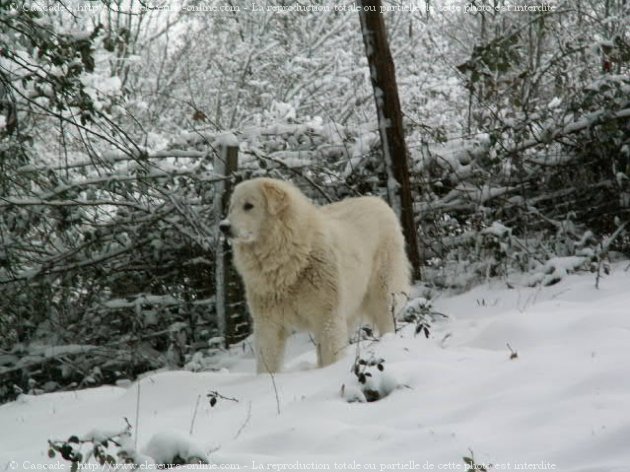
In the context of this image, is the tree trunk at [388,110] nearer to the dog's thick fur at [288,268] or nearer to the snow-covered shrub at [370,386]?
the dog's thick fur at [288,268]

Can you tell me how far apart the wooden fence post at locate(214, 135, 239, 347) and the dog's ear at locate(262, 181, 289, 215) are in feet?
7.90

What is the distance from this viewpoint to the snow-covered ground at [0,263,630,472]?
10.4 ft

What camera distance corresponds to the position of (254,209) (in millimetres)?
6180

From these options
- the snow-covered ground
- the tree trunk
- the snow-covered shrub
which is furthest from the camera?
the tree trunk

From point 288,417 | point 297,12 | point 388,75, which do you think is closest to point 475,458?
point 288,417

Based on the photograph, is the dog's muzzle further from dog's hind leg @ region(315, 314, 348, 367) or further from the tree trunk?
the tree trunk

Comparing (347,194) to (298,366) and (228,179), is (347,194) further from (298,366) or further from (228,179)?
(298,366)

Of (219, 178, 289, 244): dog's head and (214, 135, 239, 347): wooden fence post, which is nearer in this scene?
(219, 178, 289, 244): dog's head

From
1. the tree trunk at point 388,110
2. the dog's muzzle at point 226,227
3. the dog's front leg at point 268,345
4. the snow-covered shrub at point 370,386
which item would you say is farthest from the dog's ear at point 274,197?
the tree trunk at point 388,110

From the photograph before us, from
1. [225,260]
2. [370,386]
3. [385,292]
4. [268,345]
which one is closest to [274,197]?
[268,345]

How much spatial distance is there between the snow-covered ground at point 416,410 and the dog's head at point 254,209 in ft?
3.64

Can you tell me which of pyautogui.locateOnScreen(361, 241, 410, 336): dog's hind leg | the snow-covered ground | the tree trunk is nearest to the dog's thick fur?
the snow-covered ground

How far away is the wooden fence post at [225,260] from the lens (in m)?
8.55

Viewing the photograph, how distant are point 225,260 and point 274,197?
2513 mm
